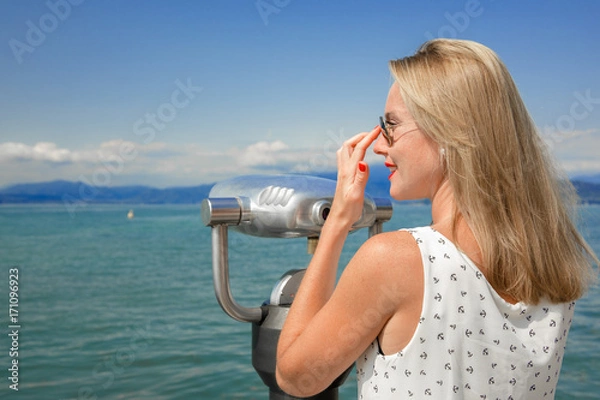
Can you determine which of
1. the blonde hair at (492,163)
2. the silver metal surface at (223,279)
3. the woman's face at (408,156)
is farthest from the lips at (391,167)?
the silver metal surface at (223,279)

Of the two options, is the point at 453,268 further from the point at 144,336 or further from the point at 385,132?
the point at 144,336

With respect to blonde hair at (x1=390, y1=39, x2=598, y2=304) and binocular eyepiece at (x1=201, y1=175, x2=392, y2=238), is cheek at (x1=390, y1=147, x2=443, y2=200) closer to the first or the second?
blonde hair at (x1=390, y1=39, x2=598, y2=304)

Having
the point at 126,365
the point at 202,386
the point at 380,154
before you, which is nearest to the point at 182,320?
the point at 126,365

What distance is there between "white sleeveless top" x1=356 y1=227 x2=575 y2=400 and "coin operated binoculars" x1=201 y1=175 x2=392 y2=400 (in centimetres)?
26

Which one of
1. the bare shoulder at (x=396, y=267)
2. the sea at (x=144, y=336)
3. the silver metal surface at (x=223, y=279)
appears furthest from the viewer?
the sea at (x=144, y=336)

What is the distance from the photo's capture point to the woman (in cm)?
96

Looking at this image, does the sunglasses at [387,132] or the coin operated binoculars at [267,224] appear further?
the coin operated binoculars at [267,224]

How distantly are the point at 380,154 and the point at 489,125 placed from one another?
0.21m

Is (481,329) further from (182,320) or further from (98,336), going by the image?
(182,320)

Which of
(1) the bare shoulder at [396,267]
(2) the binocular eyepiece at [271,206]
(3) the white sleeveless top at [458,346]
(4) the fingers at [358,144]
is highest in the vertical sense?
(4) the fingers at [358,144]

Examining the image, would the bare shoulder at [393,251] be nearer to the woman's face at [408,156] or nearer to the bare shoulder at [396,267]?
the bare shoulder at [396,267]

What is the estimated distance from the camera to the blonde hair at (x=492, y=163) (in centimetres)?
100

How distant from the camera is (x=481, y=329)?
98 centimetres

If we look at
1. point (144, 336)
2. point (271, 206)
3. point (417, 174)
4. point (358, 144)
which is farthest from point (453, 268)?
point (144, 336)
